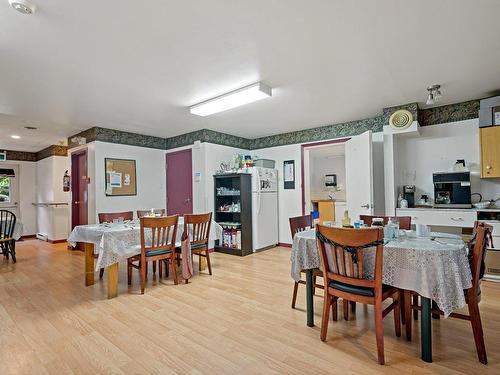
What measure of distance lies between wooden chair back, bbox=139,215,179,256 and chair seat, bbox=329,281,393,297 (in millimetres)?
2087

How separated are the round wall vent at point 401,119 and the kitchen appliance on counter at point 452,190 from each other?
861mm

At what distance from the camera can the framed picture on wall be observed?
5895mm

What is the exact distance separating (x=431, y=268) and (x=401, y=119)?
2926 mm

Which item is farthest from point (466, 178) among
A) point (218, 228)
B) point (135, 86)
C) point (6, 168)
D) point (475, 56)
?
point (6, 168)

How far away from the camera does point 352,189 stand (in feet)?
14.4

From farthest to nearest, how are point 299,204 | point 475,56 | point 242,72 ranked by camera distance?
1. point 299,204
2. point 242,72
3. point 475,56

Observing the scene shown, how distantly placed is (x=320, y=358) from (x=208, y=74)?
2.85 m

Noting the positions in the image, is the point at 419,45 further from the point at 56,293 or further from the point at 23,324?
the point at 56,293

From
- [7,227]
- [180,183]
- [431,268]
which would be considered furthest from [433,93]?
[7,227]

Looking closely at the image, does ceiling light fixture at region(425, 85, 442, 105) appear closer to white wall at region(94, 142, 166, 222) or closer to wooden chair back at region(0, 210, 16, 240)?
white wall at region(94, 142, 166, 222)

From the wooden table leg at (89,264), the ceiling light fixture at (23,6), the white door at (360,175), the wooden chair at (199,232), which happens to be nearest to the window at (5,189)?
the wooden table leg at (89,264)

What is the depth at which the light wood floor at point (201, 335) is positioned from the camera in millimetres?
1886

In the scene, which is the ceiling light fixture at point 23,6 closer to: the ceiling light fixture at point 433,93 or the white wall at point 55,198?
the ceiling light fixture at point 433,93

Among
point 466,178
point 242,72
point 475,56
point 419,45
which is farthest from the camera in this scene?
point 466,178
